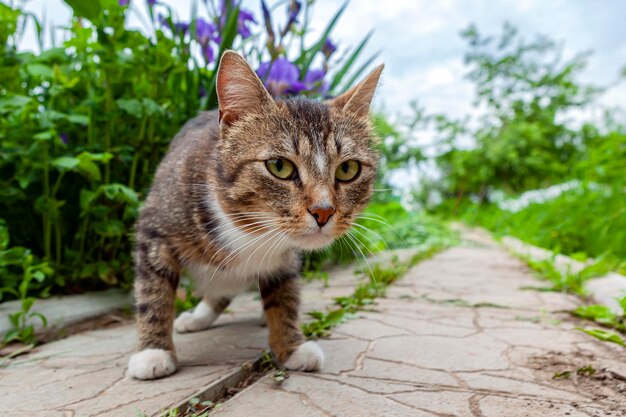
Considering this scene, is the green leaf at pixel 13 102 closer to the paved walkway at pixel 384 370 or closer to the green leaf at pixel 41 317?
the green leaf at pixel 41 317

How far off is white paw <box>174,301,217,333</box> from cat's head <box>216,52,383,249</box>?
0.78 metres

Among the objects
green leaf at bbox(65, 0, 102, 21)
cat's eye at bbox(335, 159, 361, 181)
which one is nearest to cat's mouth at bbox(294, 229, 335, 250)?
cat's eye at bbox(335, 159, 361, 181)

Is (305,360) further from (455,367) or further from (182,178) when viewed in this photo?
(182,178)

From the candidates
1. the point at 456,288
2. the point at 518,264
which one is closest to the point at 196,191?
the point at 456,288

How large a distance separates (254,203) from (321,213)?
0.26 meters

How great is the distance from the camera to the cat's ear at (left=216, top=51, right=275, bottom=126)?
168cm

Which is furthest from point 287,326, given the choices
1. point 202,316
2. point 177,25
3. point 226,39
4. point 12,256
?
point 177,25

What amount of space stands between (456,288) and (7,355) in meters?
2.60

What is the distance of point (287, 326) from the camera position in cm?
182

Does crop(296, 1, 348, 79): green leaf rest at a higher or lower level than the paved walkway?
higher

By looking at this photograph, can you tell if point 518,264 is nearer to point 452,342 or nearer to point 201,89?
point 452,342

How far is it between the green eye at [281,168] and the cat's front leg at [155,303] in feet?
1.76

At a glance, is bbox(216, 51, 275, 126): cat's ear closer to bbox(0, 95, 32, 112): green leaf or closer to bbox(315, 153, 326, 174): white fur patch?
bbox(315, 153, 326, 174): white fur patch

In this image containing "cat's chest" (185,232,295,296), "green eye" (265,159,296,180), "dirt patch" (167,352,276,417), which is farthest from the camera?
"cat's chest" (185,232,295,296)
